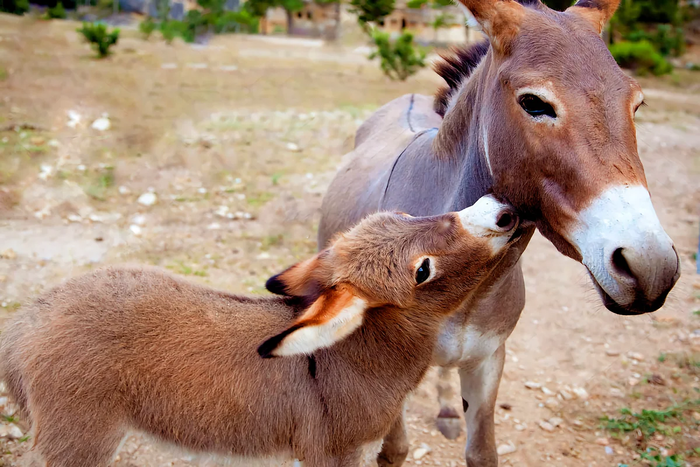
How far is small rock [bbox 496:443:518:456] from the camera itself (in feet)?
13.3

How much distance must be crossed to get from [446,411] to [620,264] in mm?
2714

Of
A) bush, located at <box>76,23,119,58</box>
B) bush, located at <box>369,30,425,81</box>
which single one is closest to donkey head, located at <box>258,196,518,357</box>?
bush, located at <box>76,23,119,58</box>

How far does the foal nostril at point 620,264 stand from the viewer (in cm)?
189

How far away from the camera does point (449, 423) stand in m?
4.27

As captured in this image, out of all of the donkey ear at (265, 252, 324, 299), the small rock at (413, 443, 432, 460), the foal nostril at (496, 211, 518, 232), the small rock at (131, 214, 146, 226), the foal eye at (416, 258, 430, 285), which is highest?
the foal nostril at (496, 211, 518, 232)


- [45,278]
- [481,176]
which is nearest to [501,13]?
[481,176]

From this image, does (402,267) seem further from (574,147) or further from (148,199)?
(148,199)

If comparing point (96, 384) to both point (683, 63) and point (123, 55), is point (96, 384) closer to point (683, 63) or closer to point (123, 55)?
point (123, 55)

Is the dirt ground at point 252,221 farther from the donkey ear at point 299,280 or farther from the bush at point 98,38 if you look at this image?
the donkey ear at point 299,280

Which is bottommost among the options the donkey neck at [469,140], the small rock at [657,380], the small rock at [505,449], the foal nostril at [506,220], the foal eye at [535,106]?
the small rock at [505,449]

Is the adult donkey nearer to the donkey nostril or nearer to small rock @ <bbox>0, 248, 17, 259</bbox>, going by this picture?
the donkey nostril

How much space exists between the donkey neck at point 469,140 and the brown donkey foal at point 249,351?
0.17m

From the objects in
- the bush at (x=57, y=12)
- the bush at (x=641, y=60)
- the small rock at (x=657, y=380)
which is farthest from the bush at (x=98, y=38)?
the bush at (x=641, y=60)

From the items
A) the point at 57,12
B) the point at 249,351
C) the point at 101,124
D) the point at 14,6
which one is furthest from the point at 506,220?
the point at 57,12
